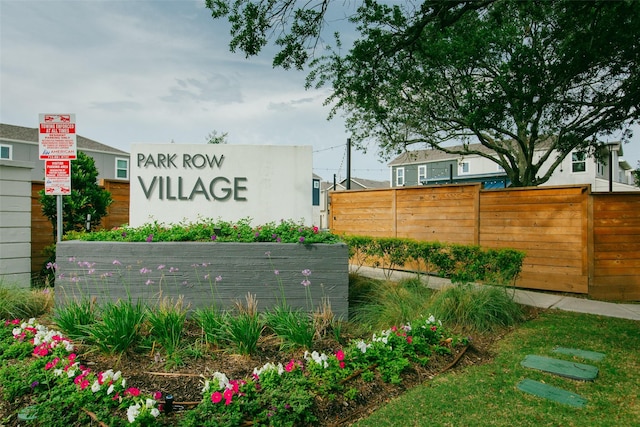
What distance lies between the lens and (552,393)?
3383mm

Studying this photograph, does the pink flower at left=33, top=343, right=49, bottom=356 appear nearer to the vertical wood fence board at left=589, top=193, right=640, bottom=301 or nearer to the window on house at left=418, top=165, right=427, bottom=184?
the vertical wood fence board at left=589, top=193, right=640, bottom=301

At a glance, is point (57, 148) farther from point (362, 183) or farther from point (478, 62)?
point (362, 183)

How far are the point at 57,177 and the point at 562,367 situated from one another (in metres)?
7.13

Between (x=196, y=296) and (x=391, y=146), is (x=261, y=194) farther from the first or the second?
(x=391, y=146)

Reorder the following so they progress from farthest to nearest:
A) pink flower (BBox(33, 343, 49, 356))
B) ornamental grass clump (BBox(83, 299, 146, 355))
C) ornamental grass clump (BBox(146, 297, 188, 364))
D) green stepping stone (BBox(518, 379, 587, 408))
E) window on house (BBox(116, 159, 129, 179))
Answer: window on house (BBox(116, 159, 129, 179)), ornamental grass clump (BBox(146, 297, 188, 364)), ornamental grass clump (BBox(83, 299, 146, 355)), pink flower (BBox(33, 343, 49, 356)), green stepping stone (BBox(518, 379, 587, 408))

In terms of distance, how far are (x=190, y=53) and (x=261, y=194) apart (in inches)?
132

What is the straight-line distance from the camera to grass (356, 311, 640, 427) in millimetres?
2918

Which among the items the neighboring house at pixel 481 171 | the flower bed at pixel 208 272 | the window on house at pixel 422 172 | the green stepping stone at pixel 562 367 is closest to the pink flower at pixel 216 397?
the flower bed at pixel 208 272

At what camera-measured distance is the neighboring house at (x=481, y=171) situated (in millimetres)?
25484

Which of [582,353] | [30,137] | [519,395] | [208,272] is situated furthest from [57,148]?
[30,137]

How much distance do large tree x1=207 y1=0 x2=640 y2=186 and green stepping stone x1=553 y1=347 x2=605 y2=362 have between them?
4894 mm

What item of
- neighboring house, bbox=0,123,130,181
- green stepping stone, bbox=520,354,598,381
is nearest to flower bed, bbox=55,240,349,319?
green stepping stone, bbox=520,354,598,381

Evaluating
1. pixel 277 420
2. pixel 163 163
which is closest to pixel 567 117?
pixel 163 163

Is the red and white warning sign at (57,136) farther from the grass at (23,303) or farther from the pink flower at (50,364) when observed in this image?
the pink flower at (50,364)
